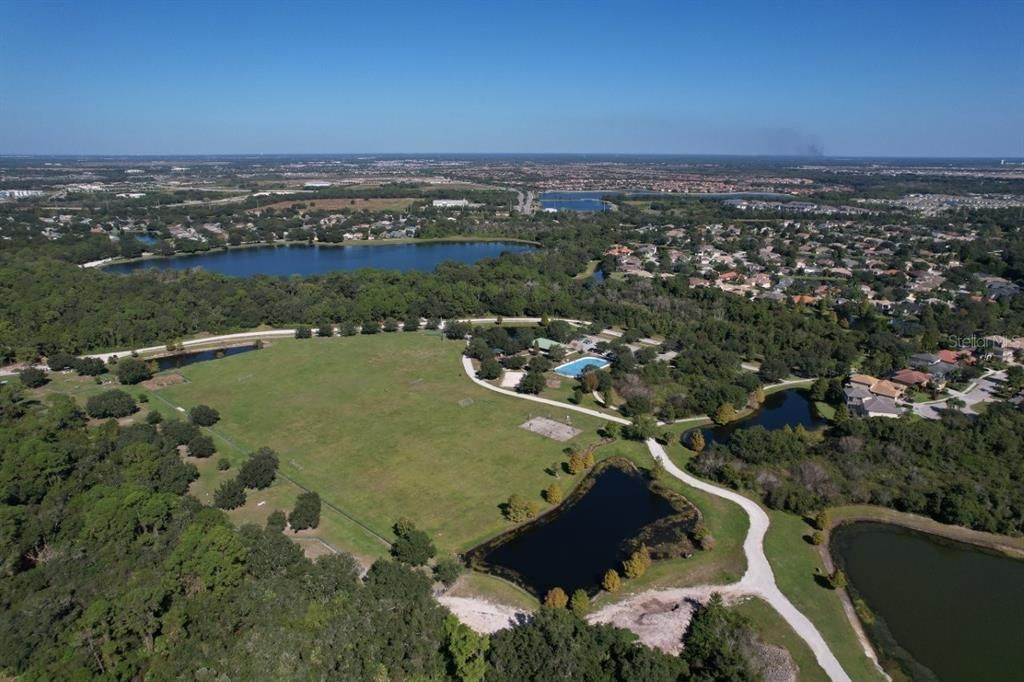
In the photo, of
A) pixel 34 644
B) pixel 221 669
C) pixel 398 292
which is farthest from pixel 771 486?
pixel 398 292

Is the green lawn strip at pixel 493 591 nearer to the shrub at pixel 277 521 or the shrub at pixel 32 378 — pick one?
the shrub at pixel 277 521

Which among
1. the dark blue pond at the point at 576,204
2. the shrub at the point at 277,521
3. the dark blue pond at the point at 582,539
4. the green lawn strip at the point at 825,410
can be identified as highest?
the dark blue pond at the point at 576,204

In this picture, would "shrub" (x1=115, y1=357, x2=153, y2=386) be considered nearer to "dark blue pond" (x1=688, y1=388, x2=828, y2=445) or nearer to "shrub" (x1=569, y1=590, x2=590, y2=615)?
"shrub" (x1=569, y1=590, x2=590, y2=615)

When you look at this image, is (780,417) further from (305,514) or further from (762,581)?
(305,514)

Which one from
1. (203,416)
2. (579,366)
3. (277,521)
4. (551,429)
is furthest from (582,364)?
(277,521)

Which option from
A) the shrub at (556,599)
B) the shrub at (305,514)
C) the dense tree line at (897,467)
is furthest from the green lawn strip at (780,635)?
the shrub at (305,514)

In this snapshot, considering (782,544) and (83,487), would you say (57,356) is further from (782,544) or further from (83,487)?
(782,544)

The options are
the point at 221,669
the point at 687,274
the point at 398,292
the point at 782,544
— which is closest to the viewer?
the point at 221,669
